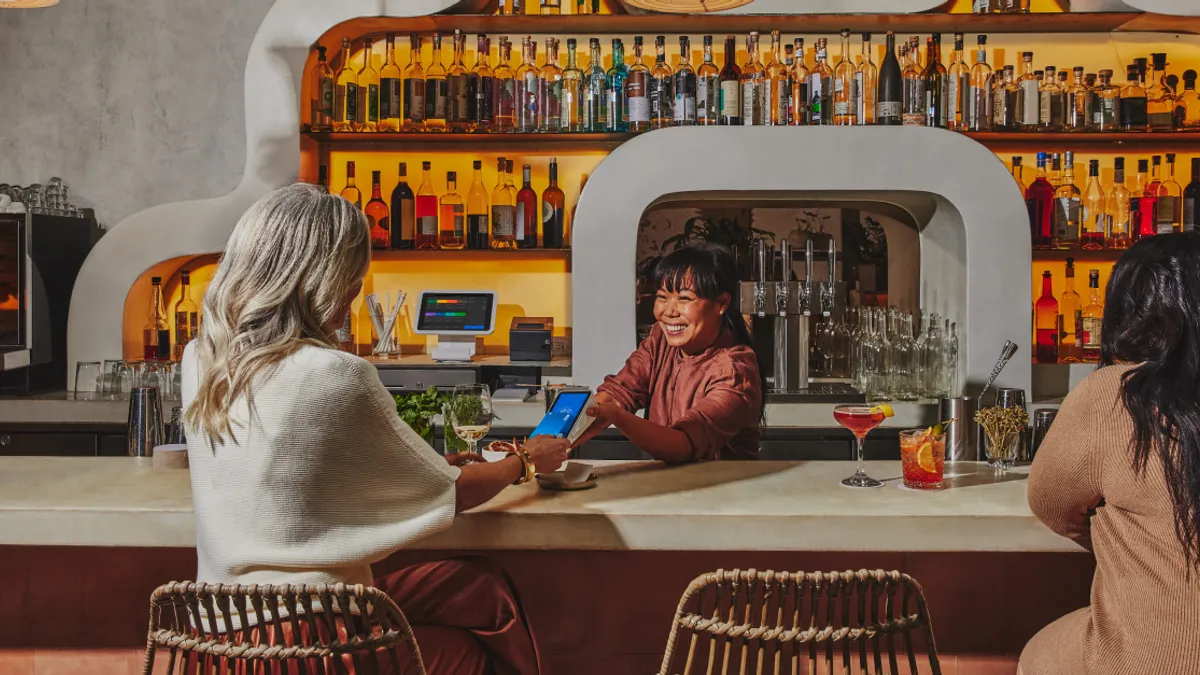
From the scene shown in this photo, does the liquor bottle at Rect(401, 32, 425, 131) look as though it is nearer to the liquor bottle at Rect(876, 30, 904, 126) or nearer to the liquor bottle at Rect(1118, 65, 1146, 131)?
the liquor bottle at Rect(876, 30, 904, 126)

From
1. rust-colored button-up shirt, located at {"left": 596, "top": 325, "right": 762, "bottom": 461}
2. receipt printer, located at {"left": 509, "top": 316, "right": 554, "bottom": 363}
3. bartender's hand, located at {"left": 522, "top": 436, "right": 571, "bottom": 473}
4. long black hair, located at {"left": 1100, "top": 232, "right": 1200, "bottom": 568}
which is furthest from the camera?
receipt printer, located at {"left": 509, "top": 316, "right": 554, "bottom": 363}

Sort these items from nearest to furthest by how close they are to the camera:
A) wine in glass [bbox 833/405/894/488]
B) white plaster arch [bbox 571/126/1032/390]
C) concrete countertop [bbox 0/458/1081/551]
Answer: concrete countertop [bbox 0/458/1081/551], wine in glass [bbox 833/405/894/488], white plaster arch [bbox 571/126/1032/390]

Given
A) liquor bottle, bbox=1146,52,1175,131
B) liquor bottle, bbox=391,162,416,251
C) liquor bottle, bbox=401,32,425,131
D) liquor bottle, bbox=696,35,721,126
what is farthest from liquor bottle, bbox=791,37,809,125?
liquor bottle, bbox=391,162,416,251

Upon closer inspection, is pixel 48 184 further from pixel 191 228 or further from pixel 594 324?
pixel 594 324

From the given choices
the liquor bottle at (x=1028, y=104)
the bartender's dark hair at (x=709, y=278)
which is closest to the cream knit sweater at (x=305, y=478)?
the bartender's dark hair at (x=709, y=278)

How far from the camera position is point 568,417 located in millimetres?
2078

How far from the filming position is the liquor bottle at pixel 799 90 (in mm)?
4176

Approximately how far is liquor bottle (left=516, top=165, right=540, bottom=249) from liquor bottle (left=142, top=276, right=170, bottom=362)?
144 cm

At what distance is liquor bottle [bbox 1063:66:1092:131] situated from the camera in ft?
13.8

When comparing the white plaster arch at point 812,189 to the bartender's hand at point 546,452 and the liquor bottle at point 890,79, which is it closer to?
the liquor bottle at point 890,79

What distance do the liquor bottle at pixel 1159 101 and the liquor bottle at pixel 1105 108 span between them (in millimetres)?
139

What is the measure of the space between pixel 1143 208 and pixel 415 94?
9.48ft

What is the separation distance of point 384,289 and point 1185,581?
12.1 ft

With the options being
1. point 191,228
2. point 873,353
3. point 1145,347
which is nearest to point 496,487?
point 1145,347
